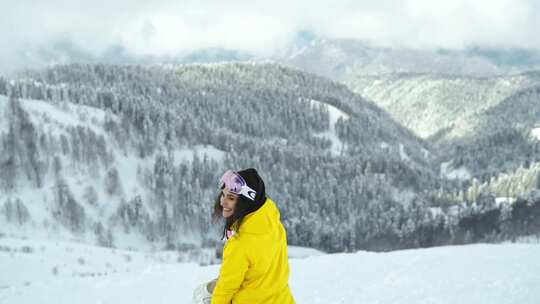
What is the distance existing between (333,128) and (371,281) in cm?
17065

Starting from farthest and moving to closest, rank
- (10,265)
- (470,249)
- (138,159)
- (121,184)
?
(138,159) < (121,184) < (10,265) < (470,249)

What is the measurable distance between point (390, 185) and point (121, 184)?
262ft

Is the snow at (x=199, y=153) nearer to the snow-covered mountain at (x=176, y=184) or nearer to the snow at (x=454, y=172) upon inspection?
the snow-covered mountain at (x=176, y=184)

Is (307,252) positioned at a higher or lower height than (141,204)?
lower

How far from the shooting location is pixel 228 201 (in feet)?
17.1

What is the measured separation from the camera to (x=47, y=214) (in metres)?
80.7

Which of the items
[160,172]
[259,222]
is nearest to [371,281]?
[259,222]

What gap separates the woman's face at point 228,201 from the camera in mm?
5187

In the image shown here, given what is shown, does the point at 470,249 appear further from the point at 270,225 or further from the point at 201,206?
the point at 201,206

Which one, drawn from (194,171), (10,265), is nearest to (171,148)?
(194,171)

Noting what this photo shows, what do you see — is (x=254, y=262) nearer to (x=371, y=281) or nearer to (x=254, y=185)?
(x=254, y=185)

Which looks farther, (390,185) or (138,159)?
(390,185)

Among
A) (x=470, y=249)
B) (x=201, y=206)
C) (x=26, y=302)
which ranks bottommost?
(x=201, y=206)

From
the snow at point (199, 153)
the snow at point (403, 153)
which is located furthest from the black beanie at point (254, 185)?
the snow at point (403, 153)
